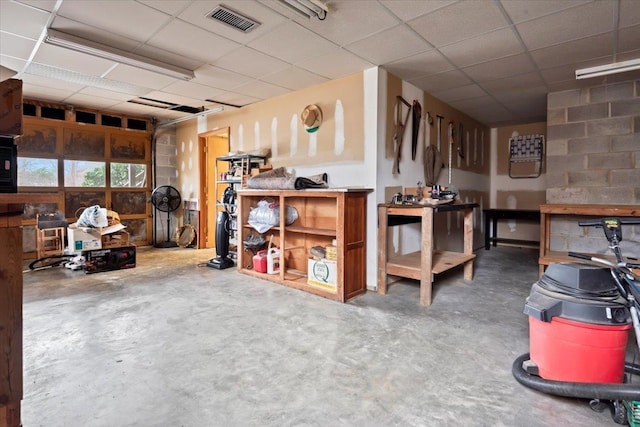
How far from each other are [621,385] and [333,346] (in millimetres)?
1648

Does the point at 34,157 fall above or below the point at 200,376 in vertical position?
above

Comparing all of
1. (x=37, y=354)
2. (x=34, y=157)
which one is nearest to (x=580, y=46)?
(x=37, y=354)

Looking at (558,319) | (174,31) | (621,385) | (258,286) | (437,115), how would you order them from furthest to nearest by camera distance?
1. (437,115)
2. (258,286)
3. (174,31)
4. (558,319)
5. (621,385)

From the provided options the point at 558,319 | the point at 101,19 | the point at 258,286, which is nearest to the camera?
the point at 558,319

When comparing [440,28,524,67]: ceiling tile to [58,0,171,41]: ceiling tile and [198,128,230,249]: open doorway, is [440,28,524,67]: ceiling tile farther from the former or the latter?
[198,128,230,249]: open doorway

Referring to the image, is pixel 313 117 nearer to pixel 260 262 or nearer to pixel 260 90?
pixel 260 90

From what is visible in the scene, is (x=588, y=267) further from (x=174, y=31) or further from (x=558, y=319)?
(x=174, y=31)

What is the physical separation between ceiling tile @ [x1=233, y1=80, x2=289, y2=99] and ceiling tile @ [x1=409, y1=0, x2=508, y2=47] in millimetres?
2245

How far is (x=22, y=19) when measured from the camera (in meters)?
2.94

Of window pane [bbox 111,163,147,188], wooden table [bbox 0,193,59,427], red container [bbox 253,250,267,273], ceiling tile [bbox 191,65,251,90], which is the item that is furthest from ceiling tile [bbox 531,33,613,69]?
window pane [bbox 111,163,147,188]

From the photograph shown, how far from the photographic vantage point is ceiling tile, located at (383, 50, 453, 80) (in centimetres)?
361

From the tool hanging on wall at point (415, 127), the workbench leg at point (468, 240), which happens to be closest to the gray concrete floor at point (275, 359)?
the workbench leg at point (468, 240)

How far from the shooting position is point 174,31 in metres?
3.10

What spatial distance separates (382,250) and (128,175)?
5738mm
